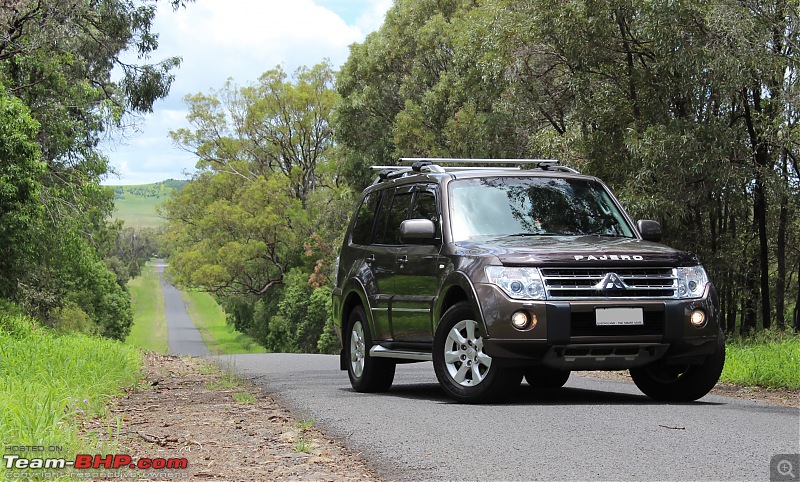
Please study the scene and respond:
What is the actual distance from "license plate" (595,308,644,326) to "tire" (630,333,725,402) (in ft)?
2.44

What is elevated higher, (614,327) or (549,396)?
(614,327)

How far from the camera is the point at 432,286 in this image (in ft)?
30.5

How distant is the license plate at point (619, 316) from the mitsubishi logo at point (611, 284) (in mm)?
170

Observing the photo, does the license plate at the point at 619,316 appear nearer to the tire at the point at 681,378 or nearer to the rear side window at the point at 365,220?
the tire at the point at 681,378

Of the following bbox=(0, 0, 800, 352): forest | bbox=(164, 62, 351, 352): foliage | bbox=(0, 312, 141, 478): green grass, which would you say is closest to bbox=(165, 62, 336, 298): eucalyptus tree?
bbox=(164, 62, 351, 352): foliage

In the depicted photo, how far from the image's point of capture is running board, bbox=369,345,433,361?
950cm

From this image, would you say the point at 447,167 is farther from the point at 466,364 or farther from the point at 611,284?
the point at 611,284

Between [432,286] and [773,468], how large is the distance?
4008mm

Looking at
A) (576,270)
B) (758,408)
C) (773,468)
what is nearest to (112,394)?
(576,270)

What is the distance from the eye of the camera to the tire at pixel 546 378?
10.7 m

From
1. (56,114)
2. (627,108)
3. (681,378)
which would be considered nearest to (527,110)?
(627,108)

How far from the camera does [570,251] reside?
841cm

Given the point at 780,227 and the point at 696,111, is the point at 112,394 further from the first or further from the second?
the point at 780,227

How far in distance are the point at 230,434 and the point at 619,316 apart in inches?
124
